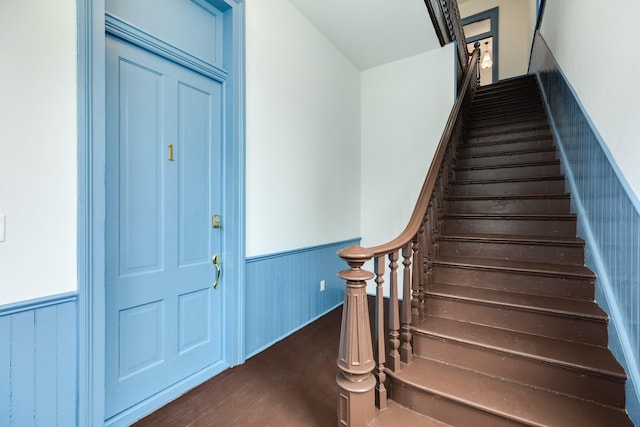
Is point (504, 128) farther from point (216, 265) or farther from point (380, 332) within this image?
point (216, 265)

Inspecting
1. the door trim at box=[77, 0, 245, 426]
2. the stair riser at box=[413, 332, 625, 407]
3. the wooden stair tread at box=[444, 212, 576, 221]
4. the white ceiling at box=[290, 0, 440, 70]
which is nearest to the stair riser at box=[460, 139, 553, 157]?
the wooden stair tread at box=[444, 212, 576, 221]

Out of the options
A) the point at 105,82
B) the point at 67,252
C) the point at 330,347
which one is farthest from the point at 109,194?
the point at 330,347

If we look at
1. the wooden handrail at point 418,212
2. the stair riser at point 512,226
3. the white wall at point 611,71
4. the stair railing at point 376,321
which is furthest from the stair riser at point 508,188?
the stair railing at point 376,321

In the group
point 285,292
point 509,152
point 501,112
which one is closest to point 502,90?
point 501,112

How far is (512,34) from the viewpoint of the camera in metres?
5.64

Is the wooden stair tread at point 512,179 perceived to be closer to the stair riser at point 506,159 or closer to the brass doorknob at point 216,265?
the stair riser at point 506,159

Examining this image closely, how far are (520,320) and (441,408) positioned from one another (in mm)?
747

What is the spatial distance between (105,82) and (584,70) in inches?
116

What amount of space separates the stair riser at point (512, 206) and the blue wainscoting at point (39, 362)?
116 inches

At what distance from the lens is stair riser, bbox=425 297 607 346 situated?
1.54 meters

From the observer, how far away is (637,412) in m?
1.17

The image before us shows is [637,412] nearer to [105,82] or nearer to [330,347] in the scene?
[330,347]

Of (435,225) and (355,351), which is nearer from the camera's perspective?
(355,351)

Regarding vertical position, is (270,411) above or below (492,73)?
below
